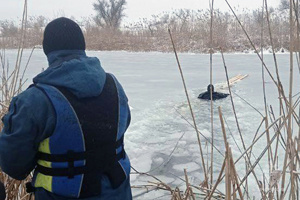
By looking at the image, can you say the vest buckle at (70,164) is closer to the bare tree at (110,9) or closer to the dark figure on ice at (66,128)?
the dark figure on ice at (66,128)

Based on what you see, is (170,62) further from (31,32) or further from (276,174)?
(276,174)

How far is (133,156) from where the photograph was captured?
3848 millimetres

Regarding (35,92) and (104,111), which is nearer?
(35,92)

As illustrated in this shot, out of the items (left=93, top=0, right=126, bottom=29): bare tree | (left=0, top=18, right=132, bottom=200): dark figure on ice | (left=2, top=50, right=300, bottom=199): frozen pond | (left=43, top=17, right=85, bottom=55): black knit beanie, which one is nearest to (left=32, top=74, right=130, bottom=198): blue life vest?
(left=0, top=18, right=132, bottom=200): dark figure on ice

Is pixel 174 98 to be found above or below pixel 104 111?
below

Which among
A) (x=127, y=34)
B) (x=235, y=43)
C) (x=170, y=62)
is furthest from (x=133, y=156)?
(x=127, y=34)

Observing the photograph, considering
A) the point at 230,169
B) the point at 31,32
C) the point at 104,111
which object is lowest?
the point at 230,169

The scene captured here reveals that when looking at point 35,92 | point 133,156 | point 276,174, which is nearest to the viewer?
point 276,174

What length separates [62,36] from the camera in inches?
54.7

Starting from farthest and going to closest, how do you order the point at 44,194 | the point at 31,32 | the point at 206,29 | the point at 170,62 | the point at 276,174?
the point at 206,29, the point at 31,32, the point at 170,62, the point at 44,194, the point at 276,174

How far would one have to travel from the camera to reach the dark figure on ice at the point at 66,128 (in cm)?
123

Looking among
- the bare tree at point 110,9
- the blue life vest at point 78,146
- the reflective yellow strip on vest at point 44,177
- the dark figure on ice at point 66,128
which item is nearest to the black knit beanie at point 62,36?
the dark figure on ice at point 66,128

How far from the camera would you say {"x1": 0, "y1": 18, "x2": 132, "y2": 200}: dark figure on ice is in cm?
123

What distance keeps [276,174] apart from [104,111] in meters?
0.63
